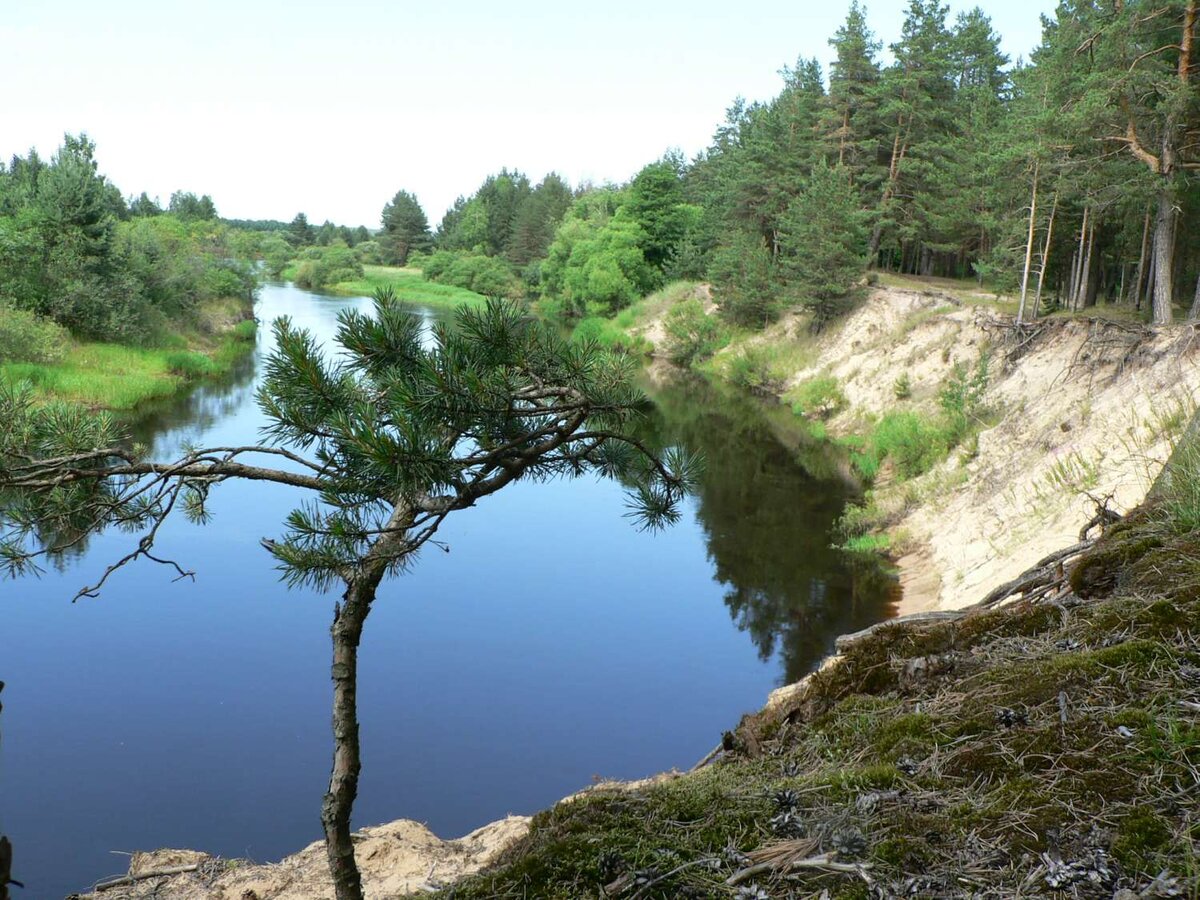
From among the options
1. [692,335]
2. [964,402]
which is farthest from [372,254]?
[964,402]

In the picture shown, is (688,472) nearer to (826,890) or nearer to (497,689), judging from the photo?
(826,890)

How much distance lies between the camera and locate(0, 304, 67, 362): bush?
26.3 m

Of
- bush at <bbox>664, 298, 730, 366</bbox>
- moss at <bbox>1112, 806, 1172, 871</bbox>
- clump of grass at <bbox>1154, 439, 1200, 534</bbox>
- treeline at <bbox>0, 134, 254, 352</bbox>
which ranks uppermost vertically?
treeline at <bbox>0, 134, 254, 352</bbox>

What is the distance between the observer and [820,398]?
111 ft

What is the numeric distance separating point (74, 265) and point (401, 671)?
23454 millimetres

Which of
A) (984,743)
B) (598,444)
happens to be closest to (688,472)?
(598,444)

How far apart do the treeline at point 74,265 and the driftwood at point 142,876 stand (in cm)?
2300

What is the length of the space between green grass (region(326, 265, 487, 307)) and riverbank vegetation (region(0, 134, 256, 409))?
104 feet

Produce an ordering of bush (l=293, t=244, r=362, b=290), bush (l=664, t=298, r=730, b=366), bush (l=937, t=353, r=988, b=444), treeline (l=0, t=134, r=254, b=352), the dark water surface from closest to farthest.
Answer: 1. the dark water surface
2. bush (l=937, t=353, r=988, b=444)
3. treeline (l=0, t=134, r=254, b=352)
4. bush (l=664, t=298, r=730, b=366)
5. bush (l=293, t=244, r=362, b=290)

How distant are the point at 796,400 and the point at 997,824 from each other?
1275 inches

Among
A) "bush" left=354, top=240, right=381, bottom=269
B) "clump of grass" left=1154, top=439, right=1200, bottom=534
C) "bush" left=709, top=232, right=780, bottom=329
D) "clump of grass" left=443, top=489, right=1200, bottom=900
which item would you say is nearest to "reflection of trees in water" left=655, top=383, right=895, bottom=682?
"clump of grass" left=1154, top=439, right=1200, bottom=534

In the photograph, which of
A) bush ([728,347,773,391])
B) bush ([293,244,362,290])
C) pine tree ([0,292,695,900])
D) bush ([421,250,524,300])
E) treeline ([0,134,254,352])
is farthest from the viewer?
bush ([293,244,362,290])

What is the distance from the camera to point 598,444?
181 inches

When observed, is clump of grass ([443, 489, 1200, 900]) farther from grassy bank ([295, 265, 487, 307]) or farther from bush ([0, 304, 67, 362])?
grassy bank ([295, 265, 487, 307])
